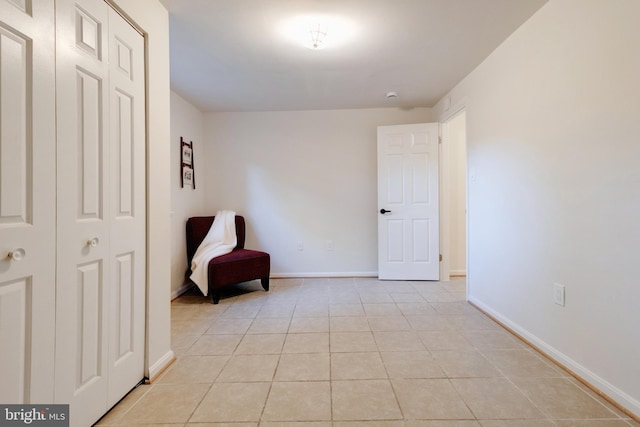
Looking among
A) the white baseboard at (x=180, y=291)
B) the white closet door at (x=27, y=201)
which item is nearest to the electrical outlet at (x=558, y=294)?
the white closet door at (x=27, y=201)

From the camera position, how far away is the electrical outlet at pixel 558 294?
5.63 ft

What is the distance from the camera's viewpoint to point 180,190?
331 centimetres

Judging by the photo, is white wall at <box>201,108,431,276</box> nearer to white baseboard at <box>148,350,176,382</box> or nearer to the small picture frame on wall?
the small picture frame on wall

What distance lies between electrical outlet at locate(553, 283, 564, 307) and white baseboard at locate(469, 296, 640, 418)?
300 mm

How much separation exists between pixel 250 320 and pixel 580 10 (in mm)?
3046

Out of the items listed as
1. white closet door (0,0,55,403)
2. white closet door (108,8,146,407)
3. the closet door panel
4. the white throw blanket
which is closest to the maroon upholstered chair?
the white throw blanket

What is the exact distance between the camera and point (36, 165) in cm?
98

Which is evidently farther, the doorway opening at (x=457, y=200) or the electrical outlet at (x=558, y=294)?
the doorway opening at (x=457, y=200)

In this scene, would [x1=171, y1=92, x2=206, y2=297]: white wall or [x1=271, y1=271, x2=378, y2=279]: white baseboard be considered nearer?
[x1=171, y1=92, x2=206, y2=297]: white wall

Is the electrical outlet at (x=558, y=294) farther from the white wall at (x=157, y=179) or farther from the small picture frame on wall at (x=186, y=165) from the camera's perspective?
the small picture frame on wall at (x=186, y=165)

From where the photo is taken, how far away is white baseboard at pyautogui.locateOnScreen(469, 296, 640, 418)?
4.33ft

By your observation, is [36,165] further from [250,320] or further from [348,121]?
[348,121]

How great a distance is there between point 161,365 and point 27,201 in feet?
3.89

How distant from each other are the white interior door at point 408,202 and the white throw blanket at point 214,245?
1896 millimetres
